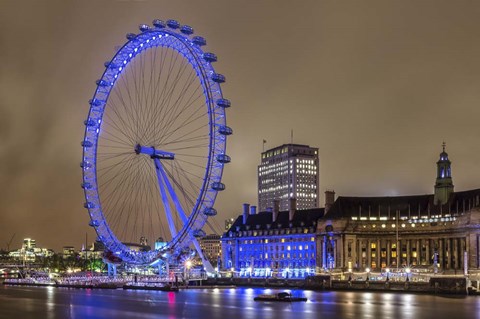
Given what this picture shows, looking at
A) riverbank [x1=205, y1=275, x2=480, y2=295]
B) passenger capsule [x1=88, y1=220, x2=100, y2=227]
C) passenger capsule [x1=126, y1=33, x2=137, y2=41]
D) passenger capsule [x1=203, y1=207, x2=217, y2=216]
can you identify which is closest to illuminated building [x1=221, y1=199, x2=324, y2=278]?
riverbank [x1=205, y1=275, x2=480, y2=295]

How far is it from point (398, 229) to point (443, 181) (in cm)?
1249

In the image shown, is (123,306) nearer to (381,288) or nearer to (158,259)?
(158,259)

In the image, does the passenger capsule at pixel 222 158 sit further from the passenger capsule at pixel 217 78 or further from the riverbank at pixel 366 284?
the riverbank at pixel 366 284

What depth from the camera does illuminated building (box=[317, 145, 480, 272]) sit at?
14162 centimetres

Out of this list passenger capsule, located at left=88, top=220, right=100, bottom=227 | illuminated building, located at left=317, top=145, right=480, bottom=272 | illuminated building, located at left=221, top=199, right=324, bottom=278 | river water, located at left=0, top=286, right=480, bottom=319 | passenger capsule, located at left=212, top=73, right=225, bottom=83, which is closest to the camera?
river water, located at left=0, top=286, right=480, bottom=319

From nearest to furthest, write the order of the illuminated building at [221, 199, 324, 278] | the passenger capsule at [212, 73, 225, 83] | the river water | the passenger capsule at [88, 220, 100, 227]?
the river water → the passenger capsule at [212, 73, 225, 83] → the passenger capsule at [88, 220, 100, 227] → the illuminated building at [221, 199, 324, 278]

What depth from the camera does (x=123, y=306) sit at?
71.6 meters

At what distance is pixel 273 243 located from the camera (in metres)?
168

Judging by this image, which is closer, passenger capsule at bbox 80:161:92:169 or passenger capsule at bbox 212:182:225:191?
passenger capsule at bbox 212:182:225:191

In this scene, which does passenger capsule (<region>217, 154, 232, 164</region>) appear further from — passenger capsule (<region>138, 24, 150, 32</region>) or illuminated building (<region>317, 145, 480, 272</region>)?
illuminated building (<region>317, 145, 480, 272</region>)

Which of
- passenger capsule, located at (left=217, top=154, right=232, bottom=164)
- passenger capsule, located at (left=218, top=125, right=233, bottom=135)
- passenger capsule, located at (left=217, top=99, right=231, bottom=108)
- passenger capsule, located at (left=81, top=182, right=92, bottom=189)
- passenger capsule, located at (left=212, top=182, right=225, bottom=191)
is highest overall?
passenger capsule, located at (left=217, top=99, right=231, bottom=108)

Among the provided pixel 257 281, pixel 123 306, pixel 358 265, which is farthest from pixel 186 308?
pixel 358 265

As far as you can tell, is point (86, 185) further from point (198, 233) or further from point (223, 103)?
point (223, 103)

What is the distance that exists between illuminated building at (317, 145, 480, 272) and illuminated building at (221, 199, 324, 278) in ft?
20.7
